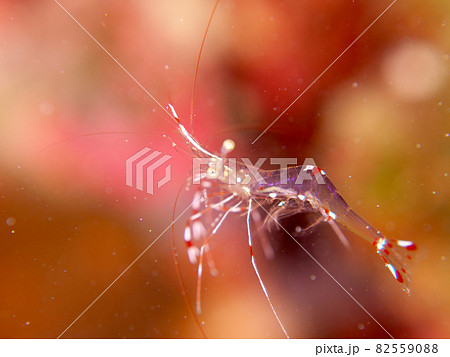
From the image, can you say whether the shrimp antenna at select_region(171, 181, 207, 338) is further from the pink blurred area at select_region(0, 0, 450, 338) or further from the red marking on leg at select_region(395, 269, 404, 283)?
the red marking on leg at select_region(395, 269, 404, 283)

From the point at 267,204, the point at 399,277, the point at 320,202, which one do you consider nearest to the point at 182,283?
the point at 267,204

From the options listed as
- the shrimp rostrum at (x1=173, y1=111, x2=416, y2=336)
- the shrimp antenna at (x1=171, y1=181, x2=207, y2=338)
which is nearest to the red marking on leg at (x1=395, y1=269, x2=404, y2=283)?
the shrimp rostrum at (x1=173, y1=111, x2=416, y2=336)

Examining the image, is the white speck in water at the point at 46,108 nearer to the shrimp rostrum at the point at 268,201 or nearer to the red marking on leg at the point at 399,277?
the shrimp rostrum at the point at 268,201

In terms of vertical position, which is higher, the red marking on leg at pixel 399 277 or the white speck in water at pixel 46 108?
the white speck in water at pixel 46 108

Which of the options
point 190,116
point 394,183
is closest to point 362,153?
point 394,183

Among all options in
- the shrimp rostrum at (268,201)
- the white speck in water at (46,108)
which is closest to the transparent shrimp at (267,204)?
the shrimp rostrum at (268,201)

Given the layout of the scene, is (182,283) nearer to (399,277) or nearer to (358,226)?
(358,226)

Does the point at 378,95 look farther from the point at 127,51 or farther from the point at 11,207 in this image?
the point at 11,207
